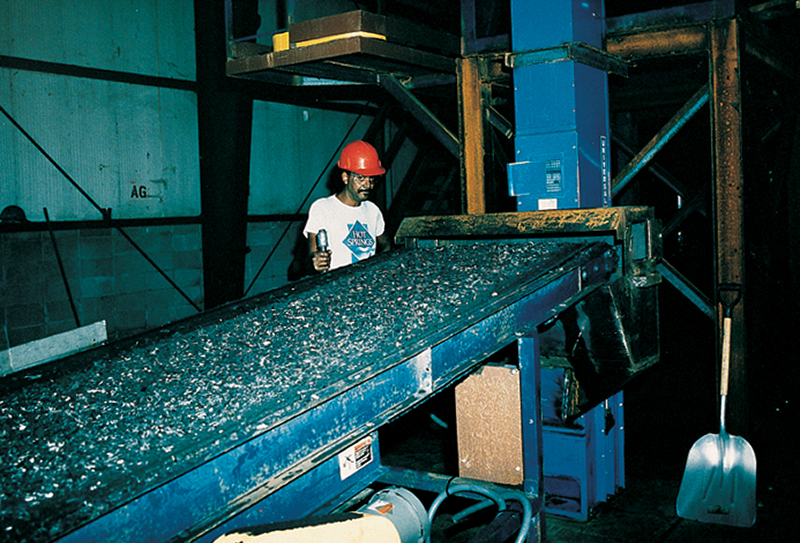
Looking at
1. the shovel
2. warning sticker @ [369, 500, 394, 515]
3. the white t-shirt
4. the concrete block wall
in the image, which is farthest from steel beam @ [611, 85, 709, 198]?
the concrete block wall

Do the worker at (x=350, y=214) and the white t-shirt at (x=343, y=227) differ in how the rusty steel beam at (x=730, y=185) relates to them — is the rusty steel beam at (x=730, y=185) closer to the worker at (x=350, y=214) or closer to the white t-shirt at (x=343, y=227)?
the worker at (x=350, y=214)

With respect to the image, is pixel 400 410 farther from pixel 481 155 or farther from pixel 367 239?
pixel 481 155

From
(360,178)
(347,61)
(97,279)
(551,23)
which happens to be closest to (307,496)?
(551,23)

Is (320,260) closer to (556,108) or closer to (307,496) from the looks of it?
(556,108)

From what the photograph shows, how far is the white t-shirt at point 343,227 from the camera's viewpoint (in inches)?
173

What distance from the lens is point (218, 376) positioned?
1.74 meters

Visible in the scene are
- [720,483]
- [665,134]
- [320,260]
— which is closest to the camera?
[720,483]

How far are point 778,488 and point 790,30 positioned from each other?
4.57 metres

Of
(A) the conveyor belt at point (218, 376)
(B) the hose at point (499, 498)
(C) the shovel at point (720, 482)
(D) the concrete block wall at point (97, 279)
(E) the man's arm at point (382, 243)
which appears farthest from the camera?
(D) the concrete block wall at point (97, 279)

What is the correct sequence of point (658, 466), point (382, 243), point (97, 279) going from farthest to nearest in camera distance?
point (97, 279)
point (382, 243)
point (658, 466)

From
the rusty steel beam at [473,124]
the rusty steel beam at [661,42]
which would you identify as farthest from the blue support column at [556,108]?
the rusty steel beam at [473,124]

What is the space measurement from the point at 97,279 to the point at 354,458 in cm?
604

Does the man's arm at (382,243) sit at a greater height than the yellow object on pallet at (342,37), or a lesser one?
lesser

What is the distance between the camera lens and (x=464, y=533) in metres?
3.71
